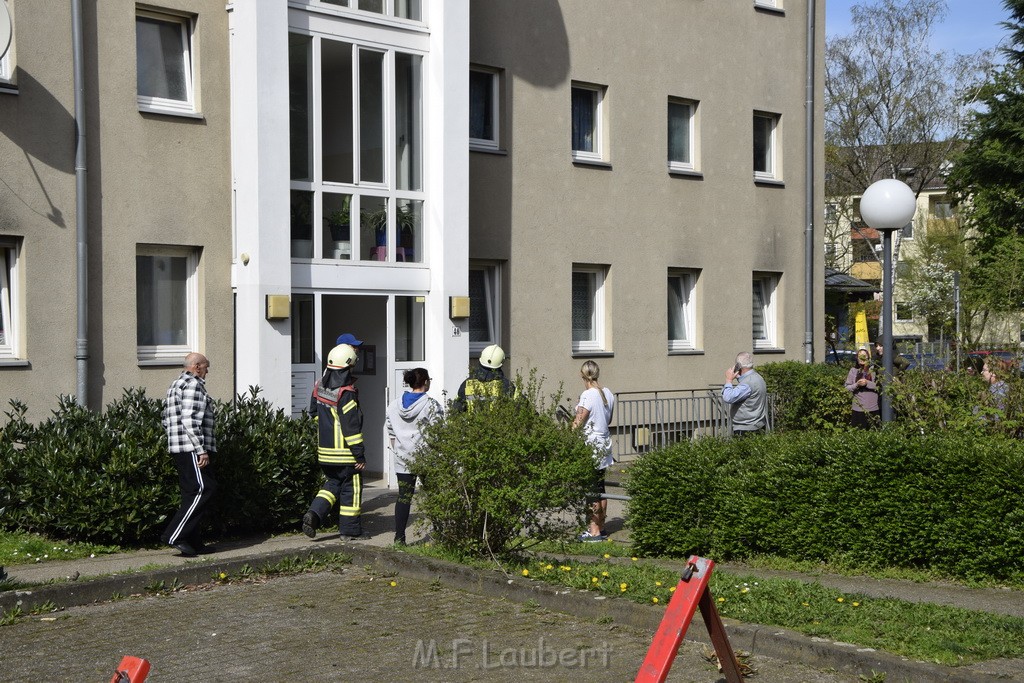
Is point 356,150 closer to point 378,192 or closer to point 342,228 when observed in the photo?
point 378,192

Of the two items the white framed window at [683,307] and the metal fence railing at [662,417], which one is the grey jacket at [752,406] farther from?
the white framed window at [683,307]

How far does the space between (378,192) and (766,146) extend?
385 inches

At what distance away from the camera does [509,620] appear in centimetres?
786

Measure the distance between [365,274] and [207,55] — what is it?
10.7 feet

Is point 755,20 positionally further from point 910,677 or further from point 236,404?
point 910,677

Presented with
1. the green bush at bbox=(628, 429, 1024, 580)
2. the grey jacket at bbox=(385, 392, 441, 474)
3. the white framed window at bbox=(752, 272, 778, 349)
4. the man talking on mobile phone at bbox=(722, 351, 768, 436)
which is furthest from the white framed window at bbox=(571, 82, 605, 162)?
the green bush at bbox=(628, 429, 1024, 580)

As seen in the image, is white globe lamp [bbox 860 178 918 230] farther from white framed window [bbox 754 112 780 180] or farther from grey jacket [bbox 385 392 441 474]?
white framed window [bbox 754 112 780 180]

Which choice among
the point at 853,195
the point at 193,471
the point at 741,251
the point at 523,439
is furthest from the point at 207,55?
the point at 853,195

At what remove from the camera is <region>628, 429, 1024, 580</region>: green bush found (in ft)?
29.2

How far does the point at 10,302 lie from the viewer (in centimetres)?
1312

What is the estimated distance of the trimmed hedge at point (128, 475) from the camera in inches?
403

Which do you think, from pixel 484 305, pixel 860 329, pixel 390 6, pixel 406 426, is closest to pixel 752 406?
pixel 406 426

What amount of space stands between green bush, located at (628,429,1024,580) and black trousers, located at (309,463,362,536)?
2564 mm

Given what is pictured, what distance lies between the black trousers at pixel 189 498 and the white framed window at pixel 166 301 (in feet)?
13.8
